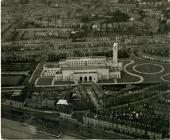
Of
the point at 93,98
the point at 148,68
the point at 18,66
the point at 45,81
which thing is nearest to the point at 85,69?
the point at 45,81

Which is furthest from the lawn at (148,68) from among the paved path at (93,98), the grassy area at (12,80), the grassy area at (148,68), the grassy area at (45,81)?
the grassy area at (12,80)

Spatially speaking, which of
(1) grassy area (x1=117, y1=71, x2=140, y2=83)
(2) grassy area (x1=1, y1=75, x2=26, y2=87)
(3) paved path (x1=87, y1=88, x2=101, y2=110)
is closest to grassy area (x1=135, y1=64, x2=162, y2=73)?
(1) grassy area (x1=117, y1=71, x2=140, y2=83)

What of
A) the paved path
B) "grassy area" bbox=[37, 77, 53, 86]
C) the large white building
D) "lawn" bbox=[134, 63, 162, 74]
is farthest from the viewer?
"lawn" bbox=[134, 63, 162, 74]

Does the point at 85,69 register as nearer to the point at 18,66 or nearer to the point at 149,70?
the point at 149,70

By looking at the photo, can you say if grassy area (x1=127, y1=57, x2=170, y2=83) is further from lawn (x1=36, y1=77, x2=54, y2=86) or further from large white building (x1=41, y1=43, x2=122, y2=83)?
lawn (x1=36, y1=77, x2=54, y2=86)

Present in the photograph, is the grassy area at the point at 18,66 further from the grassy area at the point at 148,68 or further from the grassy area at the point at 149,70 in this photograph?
the grassy area at the point at 148,68

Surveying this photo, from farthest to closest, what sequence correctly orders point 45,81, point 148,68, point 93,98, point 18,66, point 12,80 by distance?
point 18,66 → point 148,68 → point 45,81 → point 12,80 → point 93,98

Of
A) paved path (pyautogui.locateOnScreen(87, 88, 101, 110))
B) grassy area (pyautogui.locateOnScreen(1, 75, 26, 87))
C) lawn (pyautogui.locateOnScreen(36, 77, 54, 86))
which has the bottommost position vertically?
paved path (pyautogui.locateOnScreen(87, 88, 101, 110))

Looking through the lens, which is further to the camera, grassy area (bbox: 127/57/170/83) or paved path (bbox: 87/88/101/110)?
grassy area (bbox: 127/57/170/83)

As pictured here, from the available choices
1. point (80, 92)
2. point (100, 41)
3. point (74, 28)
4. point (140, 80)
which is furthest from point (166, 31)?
point (80, 92)
